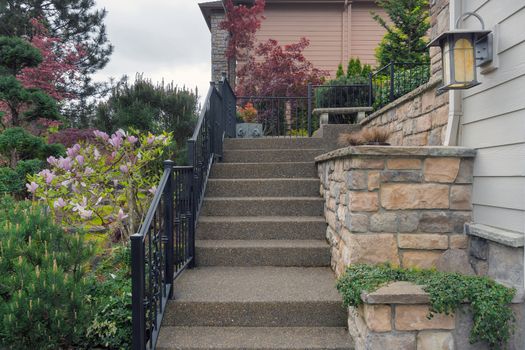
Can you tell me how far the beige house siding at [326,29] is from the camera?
31.8 ft

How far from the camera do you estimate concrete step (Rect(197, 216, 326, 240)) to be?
358 centimetres

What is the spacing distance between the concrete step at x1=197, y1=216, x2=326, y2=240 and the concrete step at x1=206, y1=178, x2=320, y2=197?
57 cm

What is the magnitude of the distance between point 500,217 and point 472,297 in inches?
19.4

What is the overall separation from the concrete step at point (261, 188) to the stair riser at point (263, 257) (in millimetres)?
922

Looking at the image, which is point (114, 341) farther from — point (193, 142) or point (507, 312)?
point (507, 312)

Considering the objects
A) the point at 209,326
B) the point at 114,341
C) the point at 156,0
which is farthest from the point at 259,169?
the point at 156,0

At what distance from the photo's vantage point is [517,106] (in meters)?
2.04

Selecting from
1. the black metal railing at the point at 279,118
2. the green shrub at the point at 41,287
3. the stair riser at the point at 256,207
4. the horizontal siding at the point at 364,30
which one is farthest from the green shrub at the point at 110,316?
the horizontal siding at the point at 364,30

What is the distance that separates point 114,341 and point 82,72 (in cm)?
1301

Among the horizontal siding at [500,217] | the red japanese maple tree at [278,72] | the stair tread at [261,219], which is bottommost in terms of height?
the stair tread at [261,219]

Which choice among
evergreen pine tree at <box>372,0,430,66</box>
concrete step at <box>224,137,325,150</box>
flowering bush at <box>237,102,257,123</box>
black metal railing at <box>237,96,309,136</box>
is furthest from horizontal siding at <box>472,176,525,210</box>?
black metal railing at <box>237,96,309,136</box>

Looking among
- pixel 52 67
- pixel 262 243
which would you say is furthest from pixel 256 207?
pixel 52 67

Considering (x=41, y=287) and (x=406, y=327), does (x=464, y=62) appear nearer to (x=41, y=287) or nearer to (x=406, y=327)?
(x=406, y=327)

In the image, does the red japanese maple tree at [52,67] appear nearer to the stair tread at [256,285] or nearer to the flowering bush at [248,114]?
the flowering bush at [248,114]
